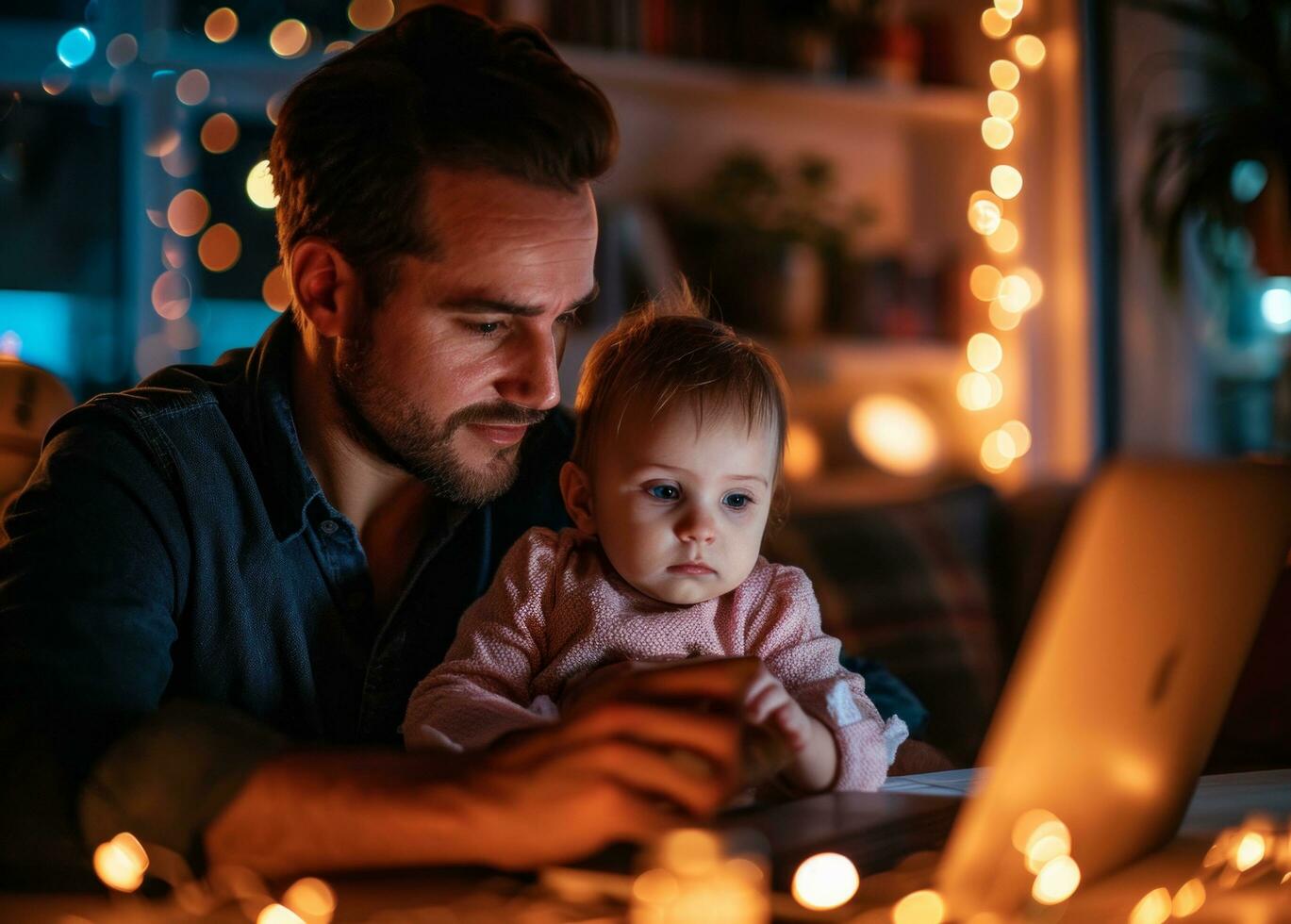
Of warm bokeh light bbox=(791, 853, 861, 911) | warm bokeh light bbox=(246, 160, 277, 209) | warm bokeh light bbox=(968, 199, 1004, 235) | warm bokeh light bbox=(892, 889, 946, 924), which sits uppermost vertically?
warm bokeh light bbox=(246, 160, 277, 209)

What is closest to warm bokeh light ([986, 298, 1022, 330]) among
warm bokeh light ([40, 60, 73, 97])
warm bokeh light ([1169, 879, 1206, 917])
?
warm bokeh light ([40, 60, 73, 97])

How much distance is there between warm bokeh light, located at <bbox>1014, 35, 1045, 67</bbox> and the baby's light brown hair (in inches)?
107

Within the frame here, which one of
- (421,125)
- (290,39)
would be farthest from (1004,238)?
(421,125)

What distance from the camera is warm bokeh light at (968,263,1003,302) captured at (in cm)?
356

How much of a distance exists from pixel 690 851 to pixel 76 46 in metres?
2.83

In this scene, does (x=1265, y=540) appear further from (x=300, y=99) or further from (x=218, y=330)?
(x=218, y=330)

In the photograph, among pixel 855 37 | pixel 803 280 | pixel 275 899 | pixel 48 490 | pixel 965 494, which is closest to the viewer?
pixel 275 899

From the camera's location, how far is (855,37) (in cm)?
348

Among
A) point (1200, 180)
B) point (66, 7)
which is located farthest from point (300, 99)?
point (1200, 180)

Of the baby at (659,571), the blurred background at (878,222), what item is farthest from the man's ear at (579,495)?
the blurred background at (878,222)

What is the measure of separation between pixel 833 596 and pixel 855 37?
1.96m

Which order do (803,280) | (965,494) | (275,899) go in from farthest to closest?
(803,280)
(965,494)
(275,899)

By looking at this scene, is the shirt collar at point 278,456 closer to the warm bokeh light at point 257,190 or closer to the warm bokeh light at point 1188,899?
the warm bokeh light at point 1188,899

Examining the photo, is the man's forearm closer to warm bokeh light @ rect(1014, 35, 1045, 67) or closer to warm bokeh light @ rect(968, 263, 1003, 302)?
warm bokeh light @ rect(968, 263, 1003, 302)
